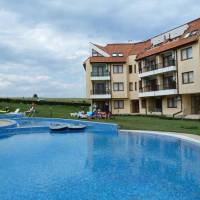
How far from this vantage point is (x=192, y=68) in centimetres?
3161

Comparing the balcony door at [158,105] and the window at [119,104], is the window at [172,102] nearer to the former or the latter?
the balcony door at [158,105]

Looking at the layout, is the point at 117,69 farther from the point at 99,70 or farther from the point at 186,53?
the point at 186,53

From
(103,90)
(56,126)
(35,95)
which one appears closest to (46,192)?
(56,126)

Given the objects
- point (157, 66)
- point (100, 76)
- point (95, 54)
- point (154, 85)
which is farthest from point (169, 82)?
→ point (95, 54)

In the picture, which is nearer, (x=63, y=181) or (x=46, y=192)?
(x=46, y=192)

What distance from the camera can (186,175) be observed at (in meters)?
10.4

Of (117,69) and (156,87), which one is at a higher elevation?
(117,69)

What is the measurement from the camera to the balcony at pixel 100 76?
1694 inches

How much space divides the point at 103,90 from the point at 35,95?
33.5 meters

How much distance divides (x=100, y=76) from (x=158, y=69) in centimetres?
965

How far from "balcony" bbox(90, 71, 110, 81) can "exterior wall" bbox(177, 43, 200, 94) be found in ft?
40.3

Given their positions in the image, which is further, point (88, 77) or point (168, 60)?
point (88, 77)

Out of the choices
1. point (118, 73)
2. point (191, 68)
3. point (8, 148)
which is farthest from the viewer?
point (118, 73)

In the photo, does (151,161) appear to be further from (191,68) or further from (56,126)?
(191,68)
